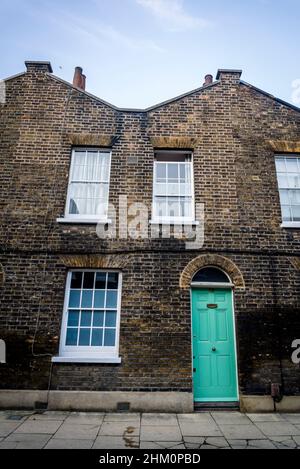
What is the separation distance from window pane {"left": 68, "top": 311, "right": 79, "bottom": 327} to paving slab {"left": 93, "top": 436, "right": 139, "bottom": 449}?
242 centimetres

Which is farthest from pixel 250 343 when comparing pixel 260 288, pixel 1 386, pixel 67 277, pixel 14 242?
pixel 14 242

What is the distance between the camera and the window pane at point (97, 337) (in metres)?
6.40

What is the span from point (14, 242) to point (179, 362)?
15.3 feet

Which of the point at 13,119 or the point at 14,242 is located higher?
the point at 13,119

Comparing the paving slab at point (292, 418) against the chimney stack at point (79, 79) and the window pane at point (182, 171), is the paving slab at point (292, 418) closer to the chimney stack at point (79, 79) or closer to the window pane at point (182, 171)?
the window pane at point (182, 171)

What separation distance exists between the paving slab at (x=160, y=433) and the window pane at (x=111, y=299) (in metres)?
2.48

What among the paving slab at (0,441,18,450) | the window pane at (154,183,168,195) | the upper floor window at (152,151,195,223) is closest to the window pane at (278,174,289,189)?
the upper floor window at (152,151,195,223)

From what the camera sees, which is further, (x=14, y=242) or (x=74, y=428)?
(x=14, y=242)

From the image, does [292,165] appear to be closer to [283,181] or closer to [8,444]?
[283,181]

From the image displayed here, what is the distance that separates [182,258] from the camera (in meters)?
6.82

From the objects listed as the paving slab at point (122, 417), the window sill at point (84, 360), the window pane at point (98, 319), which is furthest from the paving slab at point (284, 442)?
the window pane at point (98, 319)

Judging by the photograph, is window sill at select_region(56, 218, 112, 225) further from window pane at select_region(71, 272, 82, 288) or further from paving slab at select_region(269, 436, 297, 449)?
paving slab at select_region(269, 436, 297, 449)

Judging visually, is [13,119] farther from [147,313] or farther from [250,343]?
[250,343]

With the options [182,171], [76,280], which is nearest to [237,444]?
[76,280]
